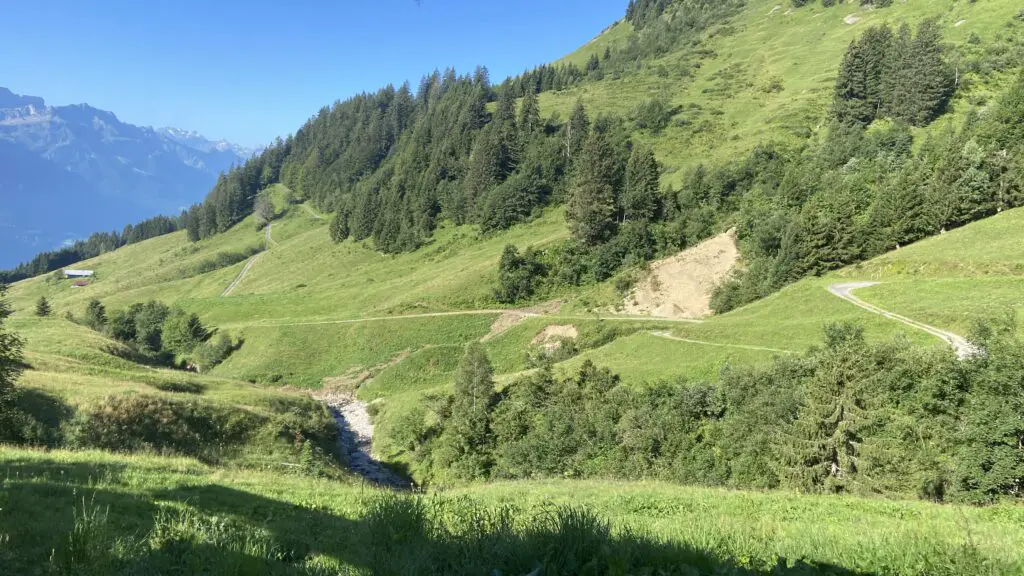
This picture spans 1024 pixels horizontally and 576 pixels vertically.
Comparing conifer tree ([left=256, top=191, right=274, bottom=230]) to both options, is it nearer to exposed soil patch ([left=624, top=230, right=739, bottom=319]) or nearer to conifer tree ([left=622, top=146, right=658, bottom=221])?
conifer tree ([left=622, top=146, right=658, bottom=221])

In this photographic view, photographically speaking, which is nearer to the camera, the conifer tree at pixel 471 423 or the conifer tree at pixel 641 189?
the conifer tree at pixel 471 423

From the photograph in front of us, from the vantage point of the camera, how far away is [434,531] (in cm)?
714

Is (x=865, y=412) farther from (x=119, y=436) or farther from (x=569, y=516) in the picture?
(x=119, y=436)

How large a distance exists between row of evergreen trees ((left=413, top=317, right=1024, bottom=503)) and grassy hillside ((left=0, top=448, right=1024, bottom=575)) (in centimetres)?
724

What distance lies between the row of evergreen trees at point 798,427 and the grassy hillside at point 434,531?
7.24 meters

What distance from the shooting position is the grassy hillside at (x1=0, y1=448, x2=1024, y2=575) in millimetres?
5480

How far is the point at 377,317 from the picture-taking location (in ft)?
243

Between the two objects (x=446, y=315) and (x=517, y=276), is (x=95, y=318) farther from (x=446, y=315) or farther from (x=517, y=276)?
(x=517, y=276)

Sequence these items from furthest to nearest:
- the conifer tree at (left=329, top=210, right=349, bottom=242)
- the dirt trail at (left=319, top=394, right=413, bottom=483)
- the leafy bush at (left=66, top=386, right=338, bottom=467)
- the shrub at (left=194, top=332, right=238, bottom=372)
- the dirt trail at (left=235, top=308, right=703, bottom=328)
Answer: the conifer tree at (left=329, top=210, right=349, bottom=242) < the shrub at (left=194, top=332, right=238, bottom=372) < the dirt trail at (left=235, top=308, right=703, bottom=328) < the dirt trail at (left=319, top=394, right=413, bottom=483) < the leafy bush at (left=66, top=386, right=338, bottom=467)

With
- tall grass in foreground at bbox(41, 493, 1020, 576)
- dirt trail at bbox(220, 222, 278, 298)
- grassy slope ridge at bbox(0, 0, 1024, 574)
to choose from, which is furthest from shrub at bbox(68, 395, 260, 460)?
dirt trail at bbox(220, 222, 278, 298)

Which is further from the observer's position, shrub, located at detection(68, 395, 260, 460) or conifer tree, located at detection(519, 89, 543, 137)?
conifer tree, located at detection(519, 89, 543, 137)

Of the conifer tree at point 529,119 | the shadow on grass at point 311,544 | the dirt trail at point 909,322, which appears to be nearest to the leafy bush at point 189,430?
the shadow on grass at point 311,544

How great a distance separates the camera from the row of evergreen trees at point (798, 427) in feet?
56.4

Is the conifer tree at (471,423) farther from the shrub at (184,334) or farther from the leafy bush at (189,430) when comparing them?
the shrub at (184,334)
